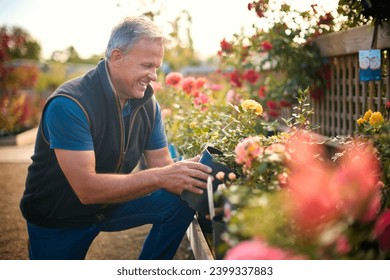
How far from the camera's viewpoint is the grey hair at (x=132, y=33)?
1.93 m

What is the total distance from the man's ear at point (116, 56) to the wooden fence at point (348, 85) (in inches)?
53.7

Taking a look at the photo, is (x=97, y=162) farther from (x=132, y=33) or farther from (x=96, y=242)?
(x=96, y=242)

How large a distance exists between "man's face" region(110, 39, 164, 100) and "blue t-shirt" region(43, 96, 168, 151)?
276 mm

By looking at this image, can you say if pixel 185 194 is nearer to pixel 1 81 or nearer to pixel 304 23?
pixel 304 23

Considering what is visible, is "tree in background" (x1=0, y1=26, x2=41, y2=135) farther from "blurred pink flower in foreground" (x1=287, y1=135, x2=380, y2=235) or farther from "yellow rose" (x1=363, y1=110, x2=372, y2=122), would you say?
"blurred pink flower in foreground" (x1=287, y1=135, x2=380, y2=235)

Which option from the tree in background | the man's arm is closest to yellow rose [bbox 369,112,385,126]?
the man's arm

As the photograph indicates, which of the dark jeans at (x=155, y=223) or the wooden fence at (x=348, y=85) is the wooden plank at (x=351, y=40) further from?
the dark jeans at (x=155, y=223)

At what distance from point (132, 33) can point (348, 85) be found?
193cm

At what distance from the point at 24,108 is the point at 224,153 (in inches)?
320

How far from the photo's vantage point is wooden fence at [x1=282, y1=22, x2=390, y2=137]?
262cm

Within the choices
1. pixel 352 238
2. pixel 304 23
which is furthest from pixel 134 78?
pixel 304 23

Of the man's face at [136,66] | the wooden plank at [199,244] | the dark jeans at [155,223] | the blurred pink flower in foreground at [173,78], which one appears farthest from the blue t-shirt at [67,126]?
the blurred pink flower in foreground at [173,78]

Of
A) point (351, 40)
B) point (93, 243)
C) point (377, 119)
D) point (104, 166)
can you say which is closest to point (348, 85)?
point (351, 40)

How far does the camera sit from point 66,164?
1.75 meters
